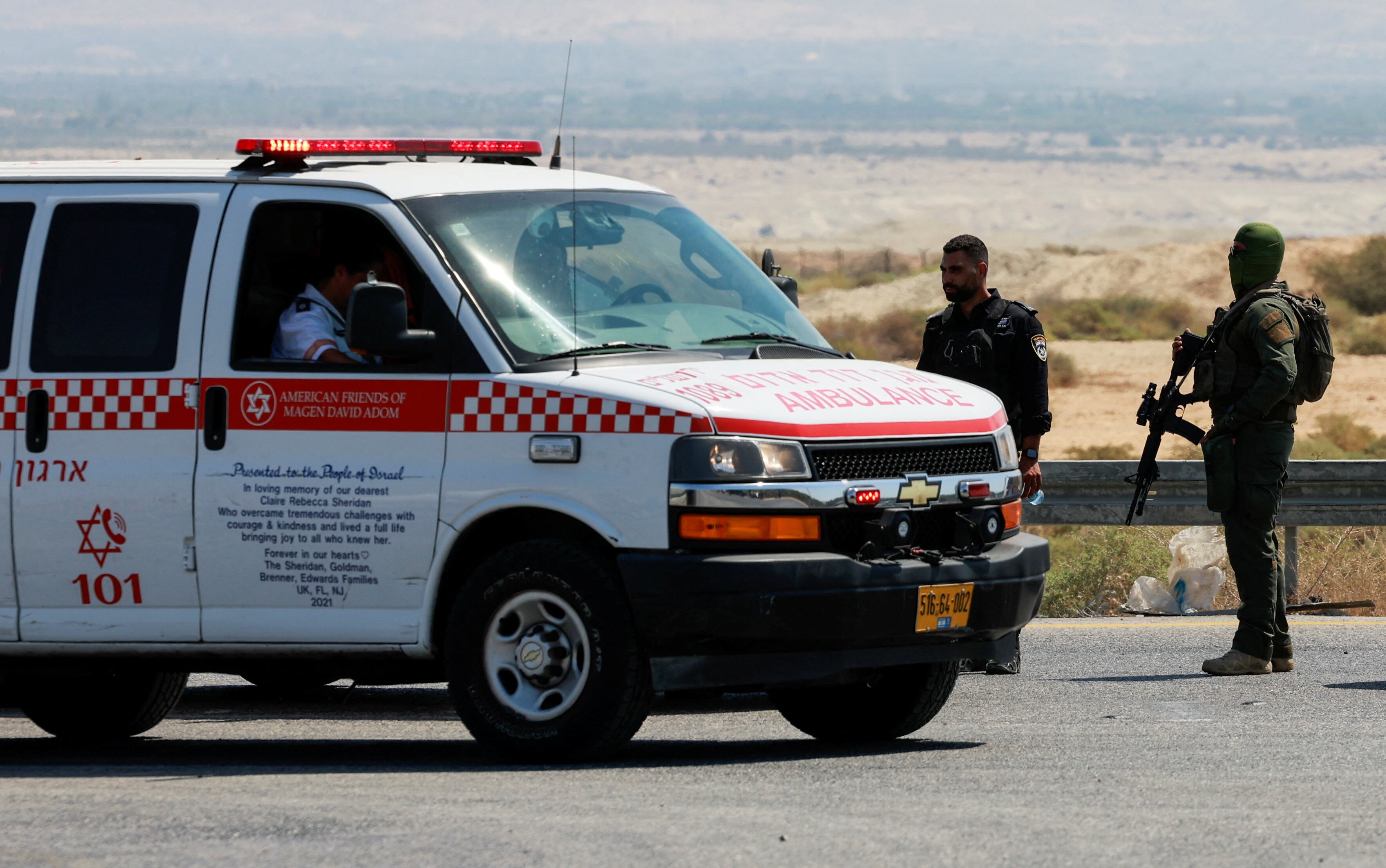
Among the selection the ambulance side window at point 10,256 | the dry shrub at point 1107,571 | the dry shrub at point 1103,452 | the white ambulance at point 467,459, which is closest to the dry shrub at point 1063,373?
the dry shrub at point 1103,452

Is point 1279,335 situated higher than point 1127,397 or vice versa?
point 1279,335

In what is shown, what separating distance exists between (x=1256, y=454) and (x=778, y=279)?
8.27ft

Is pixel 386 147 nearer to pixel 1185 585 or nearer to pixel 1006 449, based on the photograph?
pixel 1006 449

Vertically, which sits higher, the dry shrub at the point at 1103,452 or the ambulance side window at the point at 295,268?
the ambulance side window at the point at 295,268

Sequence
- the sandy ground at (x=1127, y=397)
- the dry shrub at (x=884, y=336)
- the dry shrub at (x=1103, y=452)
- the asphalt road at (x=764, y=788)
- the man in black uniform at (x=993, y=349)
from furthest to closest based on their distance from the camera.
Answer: the dry shrub at (x=884, y=336), the sandy ground at (x=1127, y=397), the dry shrub at (x=1103, y=452), the man in black uniform at (x=993, y=349), the asphalt road at (x=764, y=788)

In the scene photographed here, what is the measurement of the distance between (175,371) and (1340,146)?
203999mm

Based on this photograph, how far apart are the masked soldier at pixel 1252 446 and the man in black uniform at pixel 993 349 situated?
92 centimetres

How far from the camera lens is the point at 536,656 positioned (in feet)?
22.7

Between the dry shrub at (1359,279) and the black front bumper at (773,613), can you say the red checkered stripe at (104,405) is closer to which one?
the black front bumper at (773,613)

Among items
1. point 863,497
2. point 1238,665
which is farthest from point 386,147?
point 1238,665

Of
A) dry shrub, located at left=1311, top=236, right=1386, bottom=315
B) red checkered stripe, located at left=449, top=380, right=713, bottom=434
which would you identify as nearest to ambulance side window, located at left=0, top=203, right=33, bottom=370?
red checkered stripe, located at left=449, top=380, right=713, bottom=434

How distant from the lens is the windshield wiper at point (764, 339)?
751 centimetres

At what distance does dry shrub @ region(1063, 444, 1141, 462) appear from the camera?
Result: 2695 cm

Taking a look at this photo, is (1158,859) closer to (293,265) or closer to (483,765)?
(483,765)
